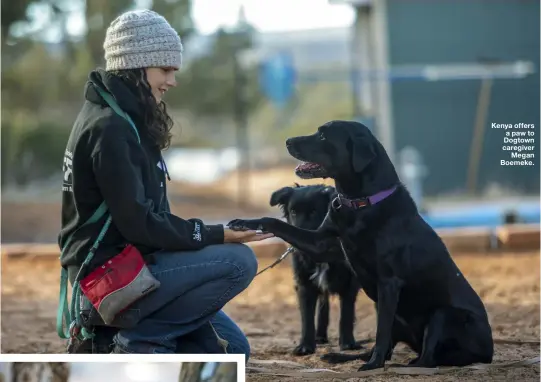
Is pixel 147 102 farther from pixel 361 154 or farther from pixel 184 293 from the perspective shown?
pixel 361 154

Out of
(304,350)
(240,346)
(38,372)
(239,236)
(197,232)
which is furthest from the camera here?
(304,350)

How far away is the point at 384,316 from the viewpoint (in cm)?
416

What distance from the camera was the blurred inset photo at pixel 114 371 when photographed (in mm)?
3473

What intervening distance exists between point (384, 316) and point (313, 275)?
2.59ft

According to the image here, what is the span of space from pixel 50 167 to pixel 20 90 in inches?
72.1

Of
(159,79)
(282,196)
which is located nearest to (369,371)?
(282,196)

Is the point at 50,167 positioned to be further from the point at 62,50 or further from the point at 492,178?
the point at 492,178

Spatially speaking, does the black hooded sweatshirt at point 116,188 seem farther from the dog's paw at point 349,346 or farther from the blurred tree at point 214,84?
the blurred tree at point 214,84

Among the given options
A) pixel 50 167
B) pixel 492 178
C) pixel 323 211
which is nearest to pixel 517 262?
pixel 492 178

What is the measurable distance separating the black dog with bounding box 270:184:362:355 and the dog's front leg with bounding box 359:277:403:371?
19.5 inches

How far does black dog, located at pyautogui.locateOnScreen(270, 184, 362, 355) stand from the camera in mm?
4738

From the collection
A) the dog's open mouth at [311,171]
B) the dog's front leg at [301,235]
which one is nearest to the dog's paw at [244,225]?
the dog's front leg at [301,235]

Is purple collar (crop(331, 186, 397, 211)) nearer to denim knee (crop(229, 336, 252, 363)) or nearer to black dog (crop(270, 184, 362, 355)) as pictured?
black dog (crop(270, 184, 362, 355))

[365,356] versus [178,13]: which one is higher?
[178,13]
